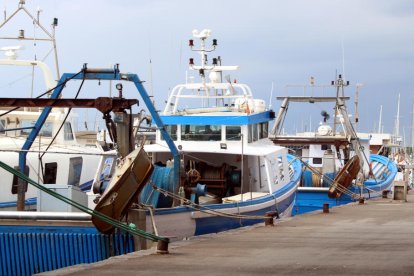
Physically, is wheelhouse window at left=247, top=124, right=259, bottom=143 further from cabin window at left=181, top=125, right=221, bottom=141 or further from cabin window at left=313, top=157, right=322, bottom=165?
cabin window at left=313, top=157, right=322, bottom=165

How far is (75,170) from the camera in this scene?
20812 millimetres

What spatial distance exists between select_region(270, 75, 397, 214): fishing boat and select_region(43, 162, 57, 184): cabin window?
316 inches

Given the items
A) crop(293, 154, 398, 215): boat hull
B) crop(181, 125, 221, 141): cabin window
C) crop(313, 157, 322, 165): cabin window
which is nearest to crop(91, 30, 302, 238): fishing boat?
crop(181, 125, 221, 141): cabin window

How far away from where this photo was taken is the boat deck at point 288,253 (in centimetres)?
→ 939

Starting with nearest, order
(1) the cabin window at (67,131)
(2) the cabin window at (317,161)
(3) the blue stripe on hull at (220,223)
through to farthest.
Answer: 1. (3) the blue stripe on hull at (220,223)
2. (1) the cabin window at (67,131)
3. (2) the cabin window at (317,161)

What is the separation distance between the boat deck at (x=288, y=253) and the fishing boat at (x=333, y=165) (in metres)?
9.38

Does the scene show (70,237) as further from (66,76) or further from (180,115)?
(180,115)

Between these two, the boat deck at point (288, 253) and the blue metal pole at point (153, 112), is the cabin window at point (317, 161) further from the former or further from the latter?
the blue metal pole at point (153, 112)

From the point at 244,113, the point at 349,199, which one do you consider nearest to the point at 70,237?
the point at 244,113

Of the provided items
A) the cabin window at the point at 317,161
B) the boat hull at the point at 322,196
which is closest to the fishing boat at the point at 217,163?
the boat hull at the point at 322,196

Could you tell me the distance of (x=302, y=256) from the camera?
10664mm

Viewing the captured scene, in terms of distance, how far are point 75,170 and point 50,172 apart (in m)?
1.13

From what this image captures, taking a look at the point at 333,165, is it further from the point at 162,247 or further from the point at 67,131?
the point at 162,247

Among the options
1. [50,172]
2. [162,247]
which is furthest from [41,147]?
Result: [162,247]
